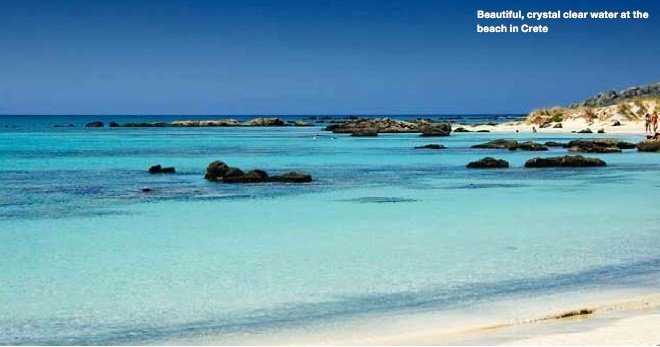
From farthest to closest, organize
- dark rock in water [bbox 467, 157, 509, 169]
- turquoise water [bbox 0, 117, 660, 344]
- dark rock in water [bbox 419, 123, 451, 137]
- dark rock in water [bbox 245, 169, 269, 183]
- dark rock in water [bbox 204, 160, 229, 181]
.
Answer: dark rock in water [bbox 419, 123, 451, 137], dark rock in water [bbox 467, 157, 509, 169], dark rock in water [bbox 204, 160, 229, 181], dark rock in water [bbox 245, 169, 269, 183], turquoise water [bbox 0, 117, 660, 344]

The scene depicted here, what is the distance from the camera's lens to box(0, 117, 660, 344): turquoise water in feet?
33.0

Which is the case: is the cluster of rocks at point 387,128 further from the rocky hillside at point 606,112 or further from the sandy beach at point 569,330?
the sandy beach at point 569,330

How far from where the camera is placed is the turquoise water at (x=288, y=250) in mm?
10047

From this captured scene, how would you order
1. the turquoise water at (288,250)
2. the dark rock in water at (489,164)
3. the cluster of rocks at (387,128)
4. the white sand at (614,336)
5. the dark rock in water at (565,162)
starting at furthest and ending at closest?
the cluster of rocks at (387,128)
the dark rock in water at (565,162)
the dark rock in water at (489,164)
the turquoise water at (288,250)
the white sand at (614,336)

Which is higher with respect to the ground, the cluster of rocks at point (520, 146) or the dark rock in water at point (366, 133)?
the dark rock in water at point (366, 133)

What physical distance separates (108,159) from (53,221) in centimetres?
2608

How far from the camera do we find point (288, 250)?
564 inches

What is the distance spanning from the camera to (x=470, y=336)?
8680mm

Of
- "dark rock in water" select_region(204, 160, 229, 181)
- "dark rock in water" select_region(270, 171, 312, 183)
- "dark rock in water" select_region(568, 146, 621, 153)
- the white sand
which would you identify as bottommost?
the white sand

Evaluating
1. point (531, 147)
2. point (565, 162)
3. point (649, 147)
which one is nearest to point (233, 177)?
point (565, 162)

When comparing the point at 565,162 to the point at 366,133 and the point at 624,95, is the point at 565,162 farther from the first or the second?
the point at 624,95

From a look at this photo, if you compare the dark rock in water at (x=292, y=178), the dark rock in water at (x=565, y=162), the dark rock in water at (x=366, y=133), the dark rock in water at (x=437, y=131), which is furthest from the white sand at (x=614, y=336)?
the dark rock in water at (x=366, y=133)

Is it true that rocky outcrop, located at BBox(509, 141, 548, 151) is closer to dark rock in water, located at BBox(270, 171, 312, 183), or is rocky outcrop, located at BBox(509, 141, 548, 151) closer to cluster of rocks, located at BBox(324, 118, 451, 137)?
dark rock in water, located at BBox(270, 171, 312, 183)

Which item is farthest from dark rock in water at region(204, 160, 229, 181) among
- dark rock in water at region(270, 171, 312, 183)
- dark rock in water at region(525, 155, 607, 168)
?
dark rock in water at region(525, 155, 607, 168)
